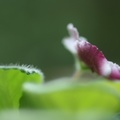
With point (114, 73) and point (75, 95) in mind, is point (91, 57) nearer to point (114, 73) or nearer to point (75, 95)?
point (114, 73)

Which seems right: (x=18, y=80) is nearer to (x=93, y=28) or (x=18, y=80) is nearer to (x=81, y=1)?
(x=93, y=28)

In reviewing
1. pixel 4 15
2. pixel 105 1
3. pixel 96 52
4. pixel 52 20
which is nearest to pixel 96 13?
pixel 105 1

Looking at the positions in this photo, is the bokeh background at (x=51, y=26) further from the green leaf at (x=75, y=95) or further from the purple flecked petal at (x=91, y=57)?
the green leaf at (x=75, y=95)

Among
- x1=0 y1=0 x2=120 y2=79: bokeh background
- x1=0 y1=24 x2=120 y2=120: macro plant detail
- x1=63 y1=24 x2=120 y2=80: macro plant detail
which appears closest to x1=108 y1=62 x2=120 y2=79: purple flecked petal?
x1=63 y1=24 x2=120 y2=80: macro plant detail

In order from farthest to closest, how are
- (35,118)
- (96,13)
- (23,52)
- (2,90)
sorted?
1. (96,13)
2. (23,52)
3. (2,90)
4. (35,118)

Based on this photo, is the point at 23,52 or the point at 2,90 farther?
the point at 23,52

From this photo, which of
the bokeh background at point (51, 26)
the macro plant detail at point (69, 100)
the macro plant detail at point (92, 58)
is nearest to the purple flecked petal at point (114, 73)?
the macro plant detail at point (92, 58)
